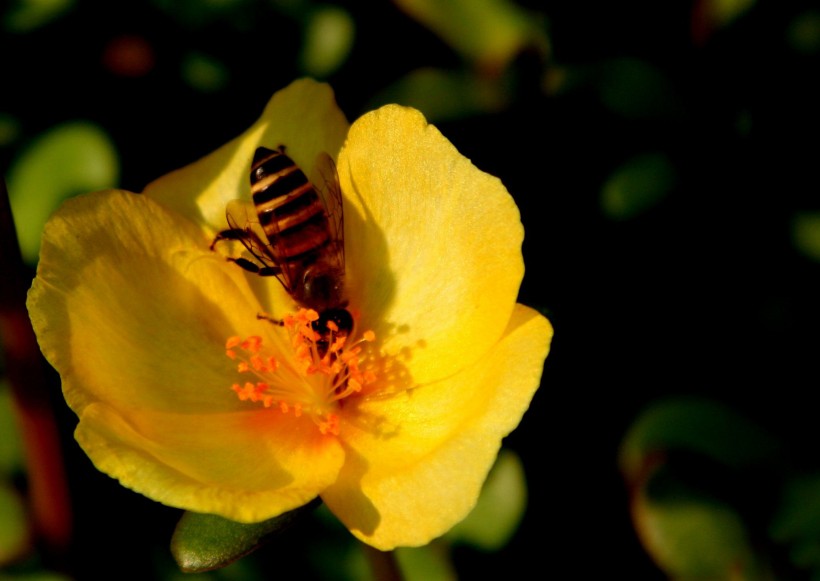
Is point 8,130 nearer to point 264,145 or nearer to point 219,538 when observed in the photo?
point 264,145

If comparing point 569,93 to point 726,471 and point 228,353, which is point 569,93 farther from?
point 228,353

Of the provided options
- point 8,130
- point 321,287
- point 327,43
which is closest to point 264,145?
point 321,287

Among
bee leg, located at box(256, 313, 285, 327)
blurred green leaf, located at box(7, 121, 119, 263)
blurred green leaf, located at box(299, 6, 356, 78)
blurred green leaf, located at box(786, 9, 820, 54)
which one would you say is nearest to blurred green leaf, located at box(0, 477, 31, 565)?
blurred green leaf, located at box(7, 121, 119, 263)

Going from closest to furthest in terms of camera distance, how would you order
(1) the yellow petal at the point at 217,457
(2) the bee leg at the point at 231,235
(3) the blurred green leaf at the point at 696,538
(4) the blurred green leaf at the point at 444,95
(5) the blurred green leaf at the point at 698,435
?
(1) the yellow petal at the point at 217,457
(2) the bee leg at the point at 231,235
(3) the blurred green leaf at the point at 696,538
(5) the blurred green leaf at the point at 698,435
(4) the blurred green leaf at the point at 444,95

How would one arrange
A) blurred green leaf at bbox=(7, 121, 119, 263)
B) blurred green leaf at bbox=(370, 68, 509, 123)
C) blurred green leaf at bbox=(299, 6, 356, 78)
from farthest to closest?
blurred green leaf at bbox=(299, 6, 356, 78), blurred green leaf at bbox=(370, 68, 509, 123), blurred green leaf at bbox=(7, 121, 119, 263)

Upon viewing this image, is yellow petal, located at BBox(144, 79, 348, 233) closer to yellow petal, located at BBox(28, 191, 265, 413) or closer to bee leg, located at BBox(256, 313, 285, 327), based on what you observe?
yellow petal, located at BBox(28, 191, 265, 413)

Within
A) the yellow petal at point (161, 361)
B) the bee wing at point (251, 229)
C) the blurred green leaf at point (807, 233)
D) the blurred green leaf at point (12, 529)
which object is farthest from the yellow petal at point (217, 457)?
the blurred green leaf at point (807, 233)

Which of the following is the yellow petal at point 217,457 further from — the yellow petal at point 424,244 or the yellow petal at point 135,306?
the yellow petal at point 424,244
